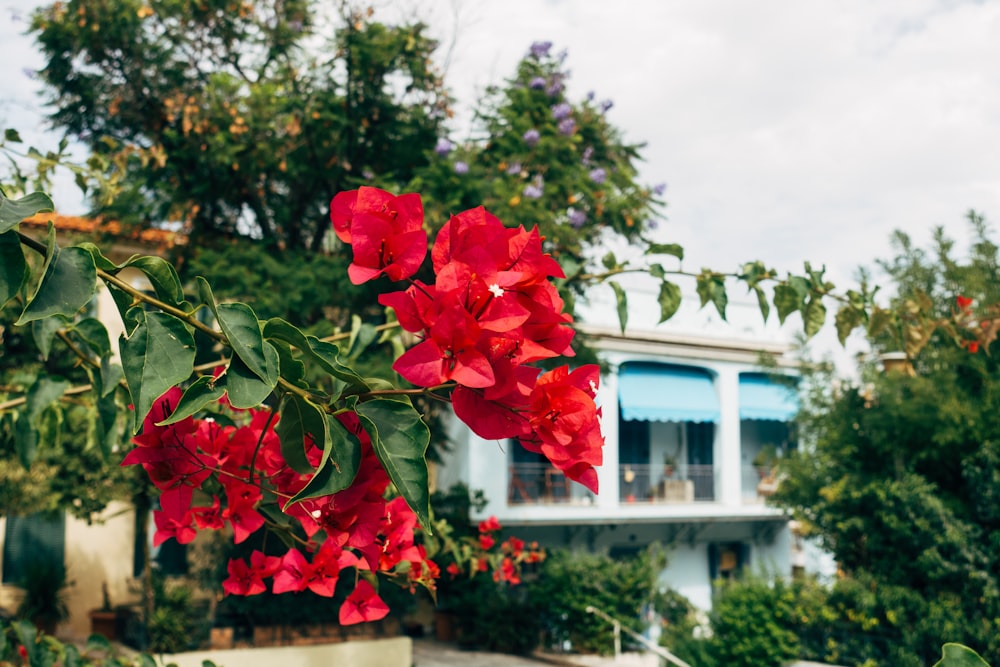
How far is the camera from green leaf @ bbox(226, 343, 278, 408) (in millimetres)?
713

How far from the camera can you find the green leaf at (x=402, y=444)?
72 centimetres

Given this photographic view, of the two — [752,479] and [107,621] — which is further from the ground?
[752,479]

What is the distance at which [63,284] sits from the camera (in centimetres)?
77

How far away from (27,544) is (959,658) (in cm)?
1386

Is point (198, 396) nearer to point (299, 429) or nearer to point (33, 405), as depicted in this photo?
point (299, 429)

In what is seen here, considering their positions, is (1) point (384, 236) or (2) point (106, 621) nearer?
(1) point (384, 236)

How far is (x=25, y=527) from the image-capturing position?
1249 cm

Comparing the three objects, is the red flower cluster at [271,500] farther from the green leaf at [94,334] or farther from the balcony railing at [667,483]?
the balcony railing at [667,483]

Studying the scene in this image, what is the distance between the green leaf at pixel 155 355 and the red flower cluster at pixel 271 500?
104mm

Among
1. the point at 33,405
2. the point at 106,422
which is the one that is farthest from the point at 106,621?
the point at 106,422

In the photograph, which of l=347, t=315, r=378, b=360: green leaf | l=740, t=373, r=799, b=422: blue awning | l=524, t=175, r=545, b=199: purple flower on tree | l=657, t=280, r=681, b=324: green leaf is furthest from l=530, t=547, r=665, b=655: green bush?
l=347, t=315, r=378, b=360: green leaf

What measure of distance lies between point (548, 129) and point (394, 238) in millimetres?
9583

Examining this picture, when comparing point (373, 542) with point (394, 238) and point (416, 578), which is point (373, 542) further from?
point (416, 578)

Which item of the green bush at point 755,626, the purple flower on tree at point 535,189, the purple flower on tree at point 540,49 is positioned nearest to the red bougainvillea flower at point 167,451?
the green bush at point 755,626
